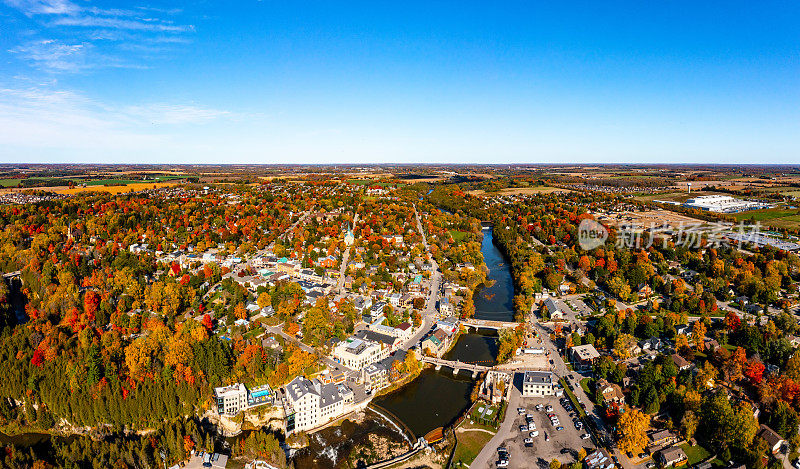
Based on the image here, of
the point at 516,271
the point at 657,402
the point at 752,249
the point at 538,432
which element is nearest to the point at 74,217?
the point at 516,271

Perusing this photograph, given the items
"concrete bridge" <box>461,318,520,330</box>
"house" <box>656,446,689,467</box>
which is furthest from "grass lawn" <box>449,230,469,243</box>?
"house" <box>656,446,689,467</box>

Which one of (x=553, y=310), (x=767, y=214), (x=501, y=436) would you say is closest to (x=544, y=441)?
(x=501, y=436)

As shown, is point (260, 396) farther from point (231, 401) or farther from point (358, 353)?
point (358, 353)

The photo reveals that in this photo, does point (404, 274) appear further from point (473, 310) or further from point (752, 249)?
point (752, 249)

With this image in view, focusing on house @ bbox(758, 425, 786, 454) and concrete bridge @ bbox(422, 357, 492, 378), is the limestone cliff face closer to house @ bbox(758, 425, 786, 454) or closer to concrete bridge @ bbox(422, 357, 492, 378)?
concrete bridge @ bbox(422, 357, 492, 378)

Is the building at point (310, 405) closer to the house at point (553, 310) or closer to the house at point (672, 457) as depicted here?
the house at point (672, 457)

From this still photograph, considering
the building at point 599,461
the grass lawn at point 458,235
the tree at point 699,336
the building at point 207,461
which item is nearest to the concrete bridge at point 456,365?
the building at point 599,461
